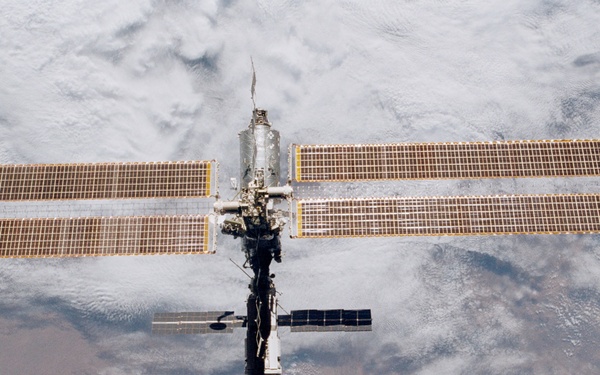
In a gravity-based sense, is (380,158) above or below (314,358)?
above

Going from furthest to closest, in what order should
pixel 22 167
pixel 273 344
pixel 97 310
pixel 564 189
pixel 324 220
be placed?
pixel 97 310, pixel 564 189, pixel 22 167, pixel 324 220, pixel 273 344

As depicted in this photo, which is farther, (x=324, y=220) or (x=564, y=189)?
(x=564, y=189)

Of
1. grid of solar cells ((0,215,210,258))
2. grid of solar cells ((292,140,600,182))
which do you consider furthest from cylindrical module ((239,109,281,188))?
grid of solar cells ((0,215,210,258))

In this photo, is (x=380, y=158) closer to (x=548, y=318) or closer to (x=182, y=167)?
(x=182, y=167)

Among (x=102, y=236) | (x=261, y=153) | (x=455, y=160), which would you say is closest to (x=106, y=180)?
(x=102, y=236)

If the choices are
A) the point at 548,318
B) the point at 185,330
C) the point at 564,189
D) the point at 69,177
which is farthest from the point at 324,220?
the point at 548,318

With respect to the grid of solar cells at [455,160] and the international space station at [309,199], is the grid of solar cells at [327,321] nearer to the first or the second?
the international space station at [309,199]
